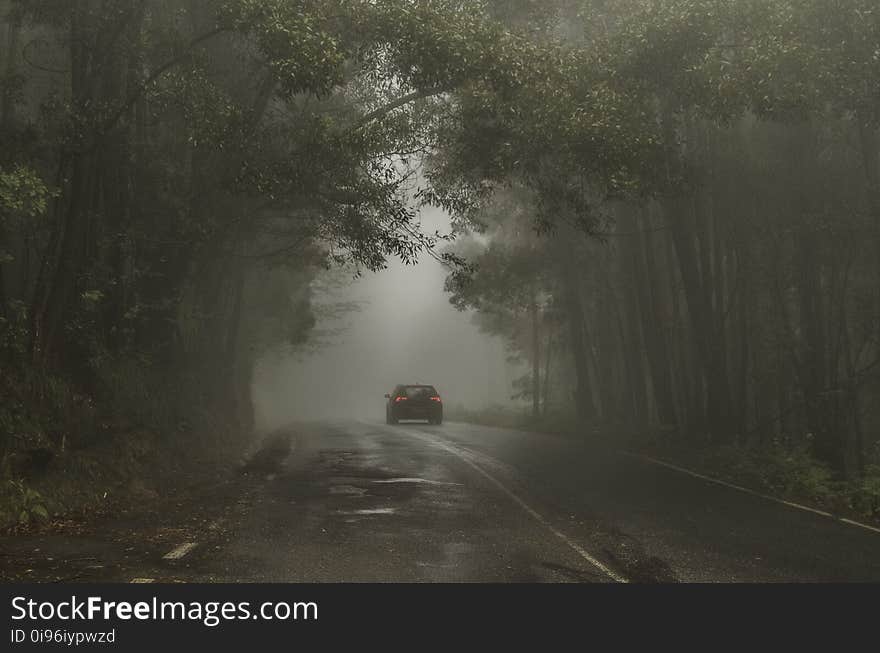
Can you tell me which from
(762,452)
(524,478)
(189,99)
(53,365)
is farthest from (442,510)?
(762,452)

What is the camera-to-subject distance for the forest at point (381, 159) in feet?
39.4

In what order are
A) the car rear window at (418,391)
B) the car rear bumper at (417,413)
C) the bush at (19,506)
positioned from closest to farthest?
1. the bush at (19,506)
2. the car rear bumper at (417,413)
3. the car rear window at (418,391)

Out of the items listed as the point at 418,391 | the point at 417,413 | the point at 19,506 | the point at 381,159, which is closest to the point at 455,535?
the point at 19,506

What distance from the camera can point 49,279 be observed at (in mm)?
12094

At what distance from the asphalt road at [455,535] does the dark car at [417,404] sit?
62.0ft

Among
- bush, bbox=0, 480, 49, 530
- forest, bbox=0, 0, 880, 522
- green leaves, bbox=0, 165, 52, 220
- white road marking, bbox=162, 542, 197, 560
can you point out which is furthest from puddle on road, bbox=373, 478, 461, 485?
green leaves, bbox=0, 165, 52, 220

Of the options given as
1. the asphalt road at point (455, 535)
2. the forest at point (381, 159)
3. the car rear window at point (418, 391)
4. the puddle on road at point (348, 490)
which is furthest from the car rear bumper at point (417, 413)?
the puddle on road at point (348, 490)

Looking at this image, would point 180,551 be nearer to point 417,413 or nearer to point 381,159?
point 381,159

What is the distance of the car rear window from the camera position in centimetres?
3497

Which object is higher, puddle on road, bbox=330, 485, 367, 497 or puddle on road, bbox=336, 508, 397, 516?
puddle on road, bbox=330, 485, 367, 497

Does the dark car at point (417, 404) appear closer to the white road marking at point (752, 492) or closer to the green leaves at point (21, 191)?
the white road marking at point (752, 492)

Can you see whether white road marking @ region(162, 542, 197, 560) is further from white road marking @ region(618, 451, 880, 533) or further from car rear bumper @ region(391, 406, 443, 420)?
car rear bumper @ region(391, 406, 443, 420)

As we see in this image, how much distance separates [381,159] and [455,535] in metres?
8.01

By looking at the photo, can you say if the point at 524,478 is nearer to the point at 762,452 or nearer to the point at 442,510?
the point at 442,510
